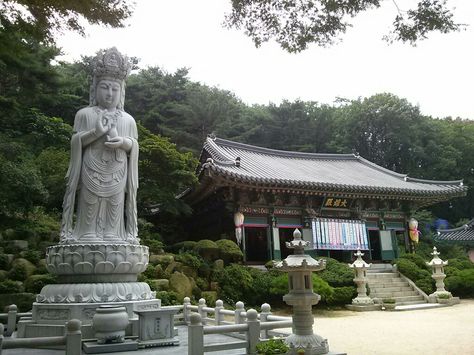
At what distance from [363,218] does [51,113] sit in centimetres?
1926

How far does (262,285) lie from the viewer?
1447 centimetres

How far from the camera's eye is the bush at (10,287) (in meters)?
10.3

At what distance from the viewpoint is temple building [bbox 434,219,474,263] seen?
2595 cm

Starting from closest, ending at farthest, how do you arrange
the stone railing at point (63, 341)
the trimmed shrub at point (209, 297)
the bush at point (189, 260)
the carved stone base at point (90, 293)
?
the stone railing at point (63, 341), the carved stone base at point (90, 293), the trimmed shrub at point (209, 297), the bush at point (189, 260)

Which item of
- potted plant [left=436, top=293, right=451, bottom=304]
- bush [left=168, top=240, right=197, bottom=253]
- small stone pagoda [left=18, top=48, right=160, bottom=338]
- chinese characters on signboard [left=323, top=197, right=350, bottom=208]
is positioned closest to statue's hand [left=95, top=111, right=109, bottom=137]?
small stone pagoda [left=18, top=48, right=160, bottom=338]

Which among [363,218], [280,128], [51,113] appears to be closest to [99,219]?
[363,218]

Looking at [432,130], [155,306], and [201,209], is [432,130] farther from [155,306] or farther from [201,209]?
[155,306]

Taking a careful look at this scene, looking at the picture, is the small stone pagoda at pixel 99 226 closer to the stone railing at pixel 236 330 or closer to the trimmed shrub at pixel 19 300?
the stone railing at pixel 236 330

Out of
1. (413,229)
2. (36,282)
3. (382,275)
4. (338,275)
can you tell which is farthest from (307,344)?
(413,229)

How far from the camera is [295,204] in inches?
734

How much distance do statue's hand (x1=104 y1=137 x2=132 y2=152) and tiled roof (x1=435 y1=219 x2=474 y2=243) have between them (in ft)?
78.5

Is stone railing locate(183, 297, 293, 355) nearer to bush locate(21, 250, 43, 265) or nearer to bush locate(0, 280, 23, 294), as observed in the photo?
bush locate(0, 280, 23, 294)

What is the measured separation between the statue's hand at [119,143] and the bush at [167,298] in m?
4.41

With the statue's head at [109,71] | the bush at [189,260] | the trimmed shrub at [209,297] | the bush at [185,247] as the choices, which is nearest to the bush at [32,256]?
the bush at [189,260]
